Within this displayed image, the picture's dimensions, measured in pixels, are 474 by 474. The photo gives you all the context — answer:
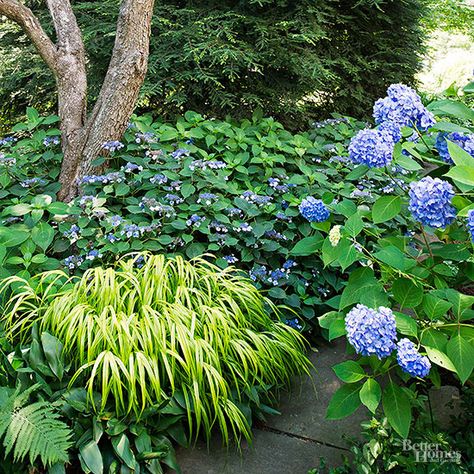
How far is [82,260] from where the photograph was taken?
272 cm

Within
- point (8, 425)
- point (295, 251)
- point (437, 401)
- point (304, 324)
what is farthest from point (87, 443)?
point (437, 401)

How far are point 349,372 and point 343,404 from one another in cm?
11

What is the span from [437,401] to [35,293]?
1808 millimetres

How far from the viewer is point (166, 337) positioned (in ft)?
7.13

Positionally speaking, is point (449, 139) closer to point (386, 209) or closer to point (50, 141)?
point (386, 209)

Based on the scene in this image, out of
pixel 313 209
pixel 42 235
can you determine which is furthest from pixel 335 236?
pixel 42 235

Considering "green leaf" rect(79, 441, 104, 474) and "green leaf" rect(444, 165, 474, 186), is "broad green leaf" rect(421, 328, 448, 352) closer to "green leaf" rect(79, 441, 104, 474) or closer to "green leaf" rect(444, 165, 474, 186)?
"green leaf" rect(444, 165, 474, 186)

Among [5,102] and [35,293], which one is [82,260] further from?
[5,102]

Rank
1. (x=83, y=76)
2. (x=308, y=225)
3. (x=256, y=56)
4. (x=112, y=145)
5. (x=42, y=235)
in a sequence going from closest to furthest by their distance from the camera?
1. (x=42, y=235)
2. (x=308, y=225)
3. (x=112, y=145)
4. (x=83, y=76)
5. (x=256, y=56)

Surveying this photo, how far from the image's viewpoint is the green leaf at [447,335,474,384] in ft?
5.05

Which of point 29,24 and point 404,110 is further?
point 29,24

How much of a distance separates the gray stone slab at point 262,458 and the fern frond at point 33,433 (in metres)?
0.56

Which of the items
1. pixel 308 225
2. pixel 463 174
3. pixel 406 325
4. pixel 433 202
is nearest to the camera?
pixel 463 174

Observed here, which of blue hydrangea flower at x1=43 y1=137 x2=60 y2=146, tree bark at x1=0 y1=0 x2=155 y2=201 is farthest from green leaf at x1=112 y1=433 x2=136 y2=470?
blue hydrangea flower at x1=43 y1=137 x2=60 y2=146
